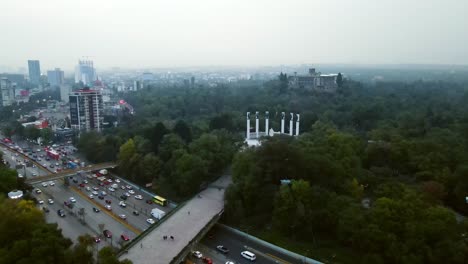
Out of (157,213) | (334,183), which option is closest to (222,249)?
(157,213)

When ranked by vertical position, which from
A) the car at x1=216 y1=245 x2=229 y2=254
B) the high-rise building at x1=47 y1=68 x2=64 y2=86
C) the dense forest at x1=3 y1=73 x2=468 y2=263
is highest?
the high-rise building at x1=47 y1=68 x2=64 y2=86

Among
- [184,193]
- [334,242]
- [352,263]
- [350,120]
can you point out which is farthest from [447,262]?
[350,120]

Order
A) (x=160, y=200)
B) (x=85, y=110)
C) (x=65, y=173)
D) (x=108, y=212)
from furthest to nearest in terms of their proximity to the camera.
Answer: (x=85, y=110), (x=65, y=173), (x=160, y=200), (x=108, y=212)

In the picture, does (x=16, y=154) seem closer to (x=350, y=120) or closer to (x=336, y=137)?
(x=336, y=137)

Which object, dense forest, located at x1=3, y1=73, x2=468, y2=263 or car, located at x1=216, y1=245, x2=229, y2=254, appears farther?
car, located at x1=216, y1=245, x2=229, y2=254

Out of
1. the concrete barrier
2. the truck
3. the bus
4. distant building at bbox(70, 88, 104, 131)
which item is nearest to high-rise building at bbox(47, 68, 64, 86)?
distant building at bbox(70, 88, 104, 131)

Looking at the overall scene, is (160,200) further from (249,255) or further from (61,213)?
(249,255)

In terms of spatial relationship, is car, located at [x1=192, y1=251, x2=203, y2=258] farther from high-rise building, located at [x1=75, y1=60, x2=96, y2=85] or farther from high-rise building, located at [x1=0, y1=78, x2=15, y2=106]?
high-rise building, located at [x1=75, y1=60, x2=96, y2=85]
